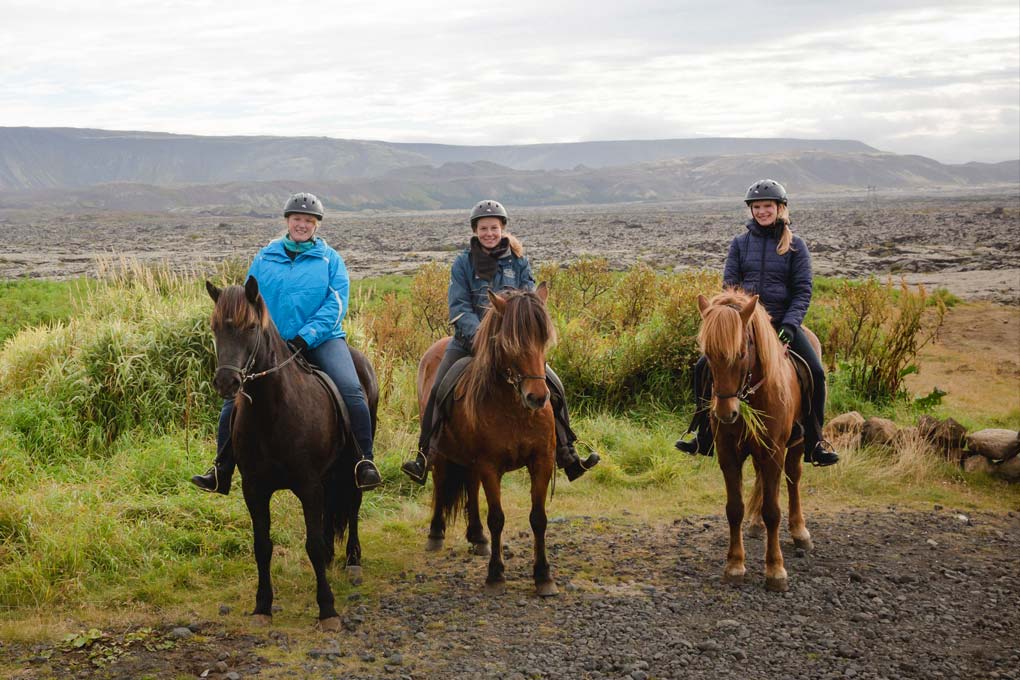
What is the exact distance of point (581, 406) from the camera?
10.8 meters

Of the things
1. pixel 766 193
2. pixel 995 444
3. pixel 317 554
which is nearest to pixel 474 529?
pixel 317 554

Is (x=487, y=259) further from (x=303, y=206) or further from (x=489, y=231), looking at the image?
(x=303, y=206)

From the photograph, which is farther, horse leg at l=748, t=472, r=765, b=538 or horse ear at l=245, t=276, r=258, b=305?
horse leg at l=748, t=472, r=765, b=538

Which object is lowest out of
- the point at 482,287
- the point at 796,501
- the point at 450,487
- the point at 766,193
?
the point at 796,501

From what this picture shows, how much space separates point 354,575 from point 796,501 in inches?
135

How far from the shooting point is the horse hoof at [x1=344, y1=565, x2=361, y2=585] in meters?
6.28

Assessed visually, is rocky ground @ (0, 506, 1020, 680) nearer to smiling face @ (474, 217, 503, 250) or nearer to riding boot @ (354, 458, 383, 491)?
riding boot @ (354, 458, 383, 491)

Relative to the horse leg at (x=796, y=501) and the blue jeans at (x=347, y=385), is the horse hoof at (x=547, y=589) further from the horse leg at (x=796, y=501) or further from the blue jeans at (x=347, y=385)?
the horse leg at (x=796, y=501)

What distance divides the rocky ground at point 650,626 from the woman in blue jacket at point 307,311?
0.94 metres

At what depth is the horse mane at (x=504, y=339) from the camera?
17.7ft

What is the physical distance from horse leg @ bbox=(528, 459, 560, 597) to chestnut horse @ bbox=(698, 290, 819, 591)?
1206 millimetres

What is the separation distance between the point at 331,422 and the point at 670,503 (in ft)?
12.4

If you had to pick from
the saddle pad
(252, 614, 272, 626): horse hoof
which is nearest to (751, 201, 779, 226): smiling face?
the saddle pad

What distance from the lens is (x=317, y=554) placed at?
5.44 metres
